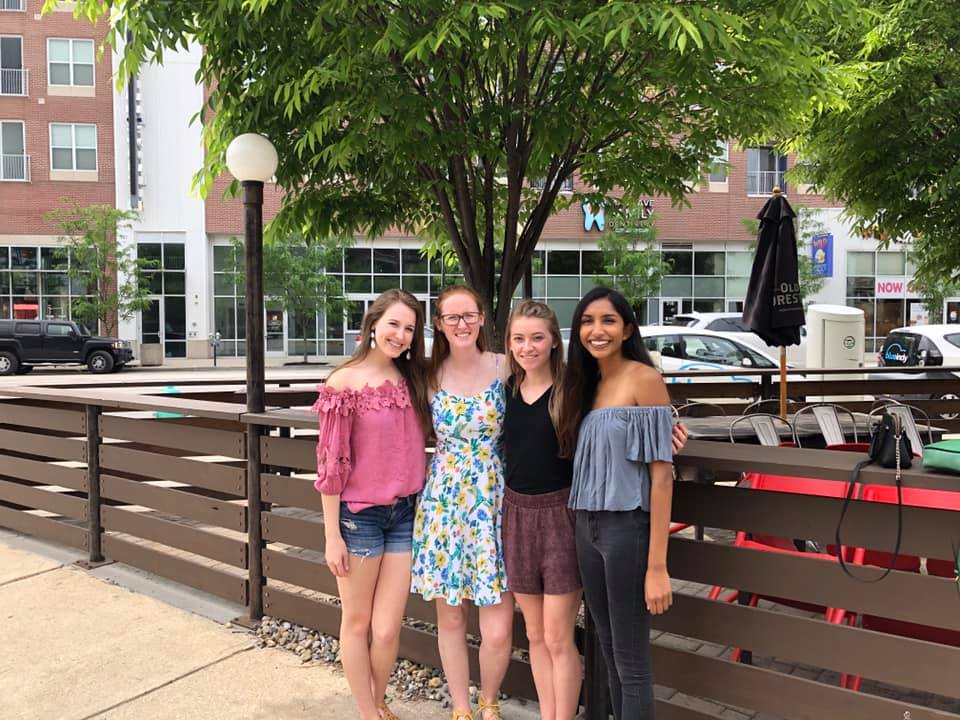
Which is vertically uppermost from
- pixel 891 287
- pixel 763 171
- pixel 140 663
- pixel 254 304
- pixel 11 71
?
pixel 11 71

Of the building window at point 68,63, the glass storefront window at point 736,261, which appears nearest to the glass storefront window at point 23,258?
the building window at point 68,63

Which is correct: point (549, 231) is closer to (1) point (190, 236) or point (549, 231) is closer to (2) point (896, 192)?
(1) point (190, 236)

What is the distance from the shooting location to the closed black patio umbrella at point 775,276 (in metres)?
6.34

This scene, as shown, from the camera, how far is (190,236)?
32.9 metres

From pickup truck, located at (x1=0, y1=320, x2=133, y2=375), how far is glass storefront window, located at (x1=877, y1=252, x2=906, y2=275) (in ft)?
98.4

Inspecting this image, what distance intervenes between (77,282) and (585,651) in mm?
31733

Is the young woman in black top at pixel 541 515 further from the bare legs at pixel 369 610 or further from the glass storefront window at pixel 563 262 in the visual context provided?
the glass storefront window at pixel 563 262

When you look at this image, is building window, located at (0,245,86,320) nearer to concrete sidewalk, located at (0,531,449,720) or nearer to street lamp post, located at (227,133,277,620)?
concrete sidewalk, located at (0,531,449,720)

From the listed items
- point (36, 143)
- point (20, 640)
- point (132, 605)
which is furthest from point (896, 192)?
point (36, 143)

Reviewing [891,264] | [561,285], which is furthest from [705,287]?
[891,264]

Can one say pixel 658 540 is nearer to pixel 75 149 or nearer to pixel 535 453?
pixel 535 453

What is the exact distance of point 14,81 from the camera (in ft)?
105

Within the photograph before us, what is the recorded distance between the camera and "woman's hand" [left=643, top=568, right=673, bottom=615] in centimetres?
279

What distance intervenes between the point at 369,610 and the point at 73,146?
33.9 m
